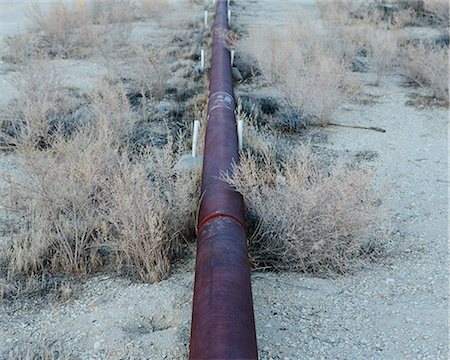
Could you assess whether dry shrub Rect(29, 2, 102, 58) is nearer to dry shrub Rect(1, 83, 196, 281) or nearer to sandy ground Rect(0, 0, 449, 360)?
dry shrub Rect(1, 83, 196, 281)

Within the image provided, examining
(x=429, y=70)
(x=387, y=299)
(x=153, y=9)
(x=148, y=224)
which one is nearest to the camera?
(x=387, y=299)

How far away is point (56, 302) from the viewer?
13.4 feet

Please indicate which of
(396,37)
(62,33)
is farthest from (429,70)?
(62,33)

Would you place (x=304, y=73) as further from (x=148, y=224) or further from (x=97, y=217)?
(x=148, y=224)

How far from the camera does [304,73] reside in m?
8.42

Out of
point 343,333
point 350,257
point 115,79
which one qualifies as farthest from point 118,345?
point 115,79

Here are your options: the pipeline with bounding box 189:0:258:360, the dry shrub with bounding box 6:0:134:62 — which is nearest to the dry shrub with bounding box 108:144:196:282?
the pipeline with bounding box 189:0:258:360

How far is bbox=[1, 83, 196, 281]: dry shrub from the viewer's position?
431cm

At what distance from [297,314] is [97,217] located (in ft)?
6.27

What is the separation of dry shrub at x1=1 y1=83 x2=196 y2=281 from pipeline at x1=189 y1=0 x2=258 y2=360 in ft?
1.15

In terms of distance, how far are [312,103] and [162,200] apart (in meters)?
3.44

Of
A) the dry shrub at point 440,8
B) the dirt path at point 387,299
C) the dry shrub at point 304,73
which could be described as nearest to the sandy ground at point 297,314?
the dirt path at point 387,299

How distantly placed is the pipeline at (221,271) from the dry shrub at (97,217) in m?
0.35

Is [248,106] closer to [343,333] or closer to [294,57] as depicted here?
[294,57]
